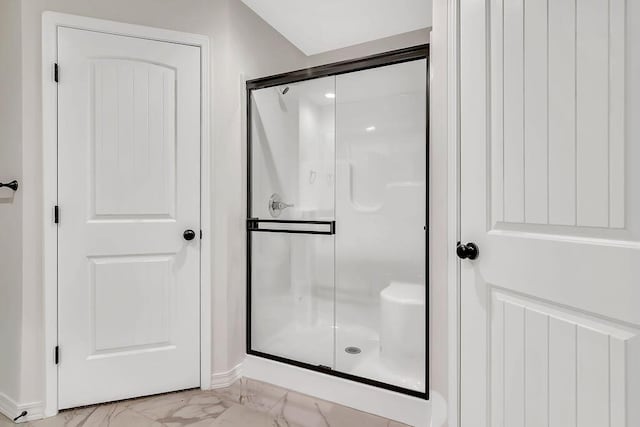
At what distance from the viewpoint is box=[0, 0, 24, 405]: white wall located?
1857 millimetres

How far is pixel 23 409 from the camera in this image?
184 centimetres

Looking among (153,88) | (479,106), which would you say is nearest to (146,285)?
(153,88)

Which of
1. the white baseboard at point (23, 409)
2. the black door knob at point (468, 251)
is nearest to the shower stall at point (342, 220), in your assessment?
the black door knob at point (468, 251)

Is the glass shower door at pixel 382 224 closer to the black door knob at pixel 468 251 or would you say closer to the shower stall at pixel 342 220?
the shower stall at pixel 342 220

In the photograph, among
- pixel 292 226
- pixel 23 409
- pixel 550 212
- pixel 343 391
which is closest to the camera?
pixel 550 212

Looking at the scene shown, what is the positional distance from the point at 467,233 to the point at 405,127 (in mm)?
962

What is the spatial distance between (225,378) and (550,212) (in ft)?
6.34

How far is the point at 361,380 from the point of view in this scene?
1940mm

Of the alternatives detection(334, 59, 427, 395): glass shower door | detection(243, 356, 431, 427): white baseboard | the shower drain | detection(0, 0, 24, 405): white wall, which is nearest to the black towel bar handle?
detection(0, 0, 24, 405): white wall

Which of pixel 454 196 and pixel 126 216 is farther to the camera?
pixel 126 216

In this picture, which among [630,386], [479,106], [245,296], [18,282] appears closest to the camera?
[630,386]

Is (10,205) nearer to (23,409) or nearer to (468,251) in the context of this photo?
(23,409)

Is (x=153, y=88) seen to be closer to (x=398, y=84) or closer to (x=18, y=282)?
(x=18, y=282)

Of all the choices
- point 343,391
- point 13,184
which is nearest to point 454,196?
point 343,391
